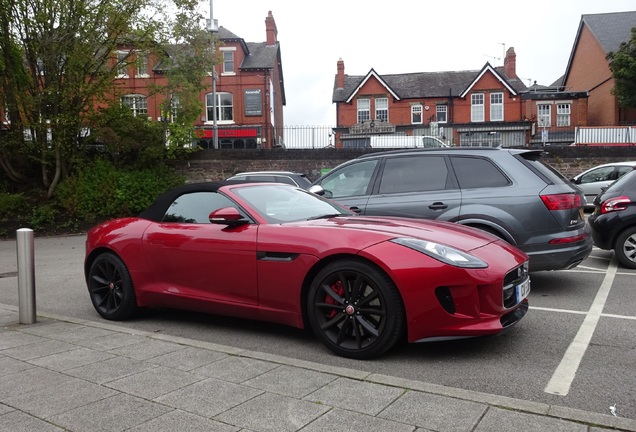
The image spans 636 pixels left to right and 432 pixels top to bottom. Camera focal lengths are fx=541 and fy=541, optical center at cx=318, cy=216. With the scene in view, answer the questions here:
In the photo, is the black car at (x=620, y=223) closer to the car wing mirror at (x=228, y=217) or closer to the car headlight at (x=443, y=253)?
the car headlight at (x=443, y=253)

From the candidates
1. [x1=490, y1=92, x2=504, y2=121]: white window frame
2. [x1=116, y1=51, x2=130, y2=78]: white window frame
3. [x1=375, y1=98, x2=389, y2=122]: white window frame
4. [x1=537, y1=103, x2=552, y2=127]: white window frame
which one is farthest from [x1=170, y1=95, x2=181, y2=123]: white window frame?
[x1=537, y1=103, x2=552, y2=127]: white window frame

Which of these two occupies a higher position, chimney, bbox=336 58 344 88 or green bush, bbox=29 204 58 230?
chimney, bbox=336 58 344 88

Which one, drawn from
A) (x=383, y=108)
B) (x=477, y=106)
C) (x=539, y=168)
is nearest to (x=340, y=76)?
(x=383, y=108)

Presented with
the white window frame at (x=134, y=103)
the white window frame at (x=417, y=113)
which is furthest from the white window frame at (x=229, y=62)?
the white window frame at (x=134, y=103)

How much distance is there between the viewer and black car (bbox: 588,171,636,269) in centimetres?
793

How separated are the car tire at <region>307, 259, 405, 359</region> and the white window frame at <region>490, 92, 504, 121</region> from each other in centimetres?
4316

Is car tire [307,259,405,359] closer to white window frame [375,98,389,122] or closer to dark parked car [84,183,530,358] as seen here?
dark parked car [84,183,530,358]

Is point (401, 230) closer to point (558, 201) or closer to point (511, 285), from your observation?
point (511, 285)

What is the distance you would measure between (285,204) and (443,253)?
5.84ft

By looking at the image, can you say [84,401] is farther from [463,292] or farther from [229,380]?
[463,292]

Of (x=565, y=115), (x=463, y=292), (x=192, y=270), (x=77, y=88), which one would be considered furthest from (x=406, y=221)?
(x=565, y=115)

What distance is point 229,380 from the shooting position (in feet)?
11.6

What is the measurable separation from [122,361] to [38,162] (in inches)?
686

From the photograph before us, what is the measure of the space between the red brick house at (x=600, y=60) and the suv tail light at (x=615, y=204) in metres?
37.9
